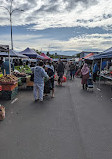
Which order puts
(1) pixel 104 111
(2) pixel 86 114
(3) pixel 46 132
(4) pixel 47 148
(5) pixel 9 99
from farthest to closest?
(5) pixel 9 99 → (1) pixel 104 111 → (2) pixel 86 114 → (3) pixel 46 132 → (4) pixel 47 148

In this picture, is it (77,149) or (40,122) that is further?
(40,122)

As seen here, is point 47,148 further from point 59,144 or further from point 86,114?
point 86,114

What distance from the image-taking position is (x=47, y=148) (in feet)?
10.2

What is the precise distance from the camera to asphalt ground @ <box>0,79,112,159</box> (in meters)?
2.95

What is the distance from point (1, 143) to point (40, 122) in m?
1.38

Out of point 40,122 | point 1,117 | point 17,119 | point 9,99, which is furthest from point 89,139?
point 9,99

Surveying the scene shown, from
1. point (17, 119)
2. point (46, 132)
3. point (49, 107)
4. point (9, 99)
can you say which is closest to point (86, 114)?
point (49, 107)

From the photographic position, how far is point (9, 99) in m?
7.19

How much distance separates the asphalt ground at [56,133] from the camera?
295 centimetres

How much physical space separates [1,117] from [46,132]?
5.46ft

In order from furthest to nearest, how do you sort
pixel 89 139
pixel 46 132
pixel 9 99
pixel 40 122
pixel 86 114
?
pixel 9 99 < pixel 86 114 < pixel 40 122 < pixel 46 132 < pixel 89 139

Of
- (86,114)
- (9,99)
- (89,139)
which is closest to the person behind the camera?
(89,139)

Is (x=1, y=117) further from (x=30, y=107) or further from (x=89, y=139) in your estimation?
(x=89, y=139)

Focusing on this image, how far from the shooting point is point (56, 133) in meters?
3.77
